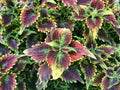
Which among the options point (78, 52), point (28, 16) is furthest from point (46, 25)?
point (78, 52)

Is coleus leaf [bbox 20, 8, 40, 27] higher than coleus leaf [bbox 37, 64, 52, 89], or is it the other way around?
coleus leaf [bbox 20, 8, 40, 27]

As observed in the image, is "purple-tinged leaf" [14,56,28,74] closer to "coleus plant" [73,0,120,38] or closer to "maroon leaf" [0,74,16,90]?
"maroon leaf" [0,74,16,90]

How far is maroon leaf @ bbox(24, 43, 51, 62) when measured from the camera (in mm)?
1641

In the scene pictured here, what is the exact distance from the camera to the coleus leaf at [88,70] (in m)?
1.76

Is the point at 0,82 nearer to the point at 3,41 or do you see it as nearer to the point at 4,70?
the point at 4,70

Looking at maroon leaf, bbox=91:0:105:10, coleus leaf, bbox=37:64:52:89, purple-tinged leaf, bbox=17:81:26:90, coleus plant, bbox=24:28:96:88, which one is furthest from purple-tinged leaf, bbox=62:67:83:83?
maroon leaf, bbox=91:0:105:10

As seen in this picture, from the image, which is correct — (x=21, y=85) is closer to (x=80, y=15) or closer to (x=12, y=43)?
(x=12, y=43)

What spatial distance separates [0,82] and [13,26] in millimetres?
422

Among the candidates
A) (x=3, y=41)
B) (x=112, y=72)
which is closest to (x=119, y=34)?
(x=112, y=72)

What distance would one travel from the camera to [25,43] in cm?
197

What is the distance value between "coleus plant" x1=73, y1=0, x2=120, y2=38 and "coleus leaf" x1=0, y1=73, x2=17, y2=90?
0.50 metres

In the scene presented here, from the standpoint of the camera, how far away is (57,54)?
5.45ft

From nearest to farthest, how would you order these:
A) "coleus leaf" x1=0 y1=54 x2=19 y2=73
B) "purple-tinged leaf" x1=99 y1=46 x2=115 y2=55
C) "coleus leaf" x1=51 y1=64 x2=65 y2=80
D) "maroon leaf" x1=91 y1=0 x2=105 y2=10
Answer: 1. "coleus leaf" x1=51 y1=64 x2=65 y2=80
2. "coleus leaf" x1=0 y1=54 x2=19 y2=73
3. "purple-tinged leaf" x1=99 y1=46 x2=115 y2=55
4. "maroon leaf" x1=91 y1=0 x2=105 y2=10

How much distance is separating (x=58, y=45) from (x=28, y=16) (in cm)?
31
